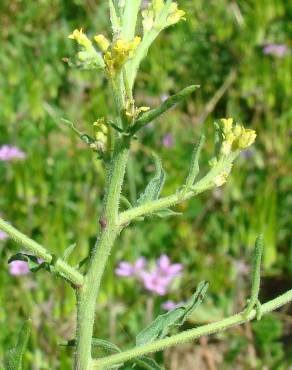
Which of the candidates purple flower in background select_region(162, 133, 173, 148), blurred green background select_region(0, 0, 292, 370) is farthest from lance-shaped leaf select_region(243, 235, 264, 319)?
purple flower in background select_region(162, 133, 173, 148)

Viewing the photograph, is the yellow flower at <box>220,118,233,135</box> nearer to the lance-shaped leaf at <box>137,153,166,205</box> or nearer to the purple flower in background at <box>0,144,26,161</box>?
the lance-shaped leaf at <box>137,153,166,205</box>

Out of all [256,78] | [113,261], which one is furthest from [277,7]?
[113,261]

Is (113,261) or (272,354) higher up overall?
(113,261)

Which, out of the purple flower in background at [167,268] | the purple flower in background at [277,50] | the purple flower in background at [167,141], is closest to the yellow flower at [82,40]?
the purple flower in background at [167,268]

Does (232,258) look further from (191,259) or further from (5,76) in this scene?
(5,76)

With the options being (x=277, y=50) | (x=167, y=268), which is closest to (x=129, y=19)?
(x=167, y=268)

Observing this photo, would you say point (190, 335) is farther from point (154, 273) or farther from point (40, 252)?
point (154, 273)
